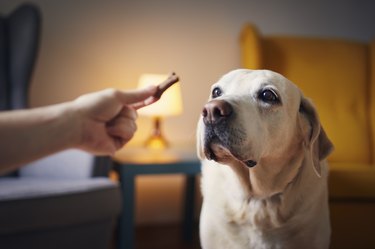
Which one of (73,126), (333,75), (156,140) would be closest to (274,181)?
(73,126)

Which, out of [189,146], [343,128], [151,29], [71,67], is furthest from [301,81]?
[71,67]

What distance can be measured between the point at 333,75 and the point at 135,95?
6.40 ft

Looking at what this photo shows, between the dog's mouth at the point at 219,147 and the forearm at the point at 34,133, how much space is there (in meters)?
0.30

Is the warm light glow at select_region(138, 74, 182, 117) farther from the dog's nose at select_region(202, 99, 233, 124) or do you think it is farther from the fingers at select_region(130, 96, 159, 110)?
the dog's nose at select_region(202, 99, 233, 124)

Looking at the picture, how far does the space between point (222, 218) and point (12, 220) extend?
0.78 meters

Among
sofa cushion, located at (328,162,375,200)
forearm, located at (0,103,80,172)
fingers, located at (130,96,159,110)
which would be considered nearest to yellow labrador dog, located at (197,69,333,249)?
fingers, located at (130,96,159,110)

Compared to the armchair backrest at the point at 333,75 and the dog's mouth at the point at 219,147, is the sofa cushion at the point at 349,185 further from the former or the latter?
the dog's mouth at the point at 219,147

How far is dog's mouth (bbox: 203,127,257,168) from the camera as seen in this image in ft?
3.25

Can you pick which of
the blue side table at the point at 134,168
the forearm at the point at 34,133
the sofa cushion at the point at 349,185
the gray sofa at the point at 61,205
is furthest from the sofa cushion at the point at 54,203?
the sofa cushion at the point at 349,185

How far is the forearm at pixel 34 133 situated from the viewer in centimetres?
78

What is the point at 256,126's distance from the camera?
1.06 metres

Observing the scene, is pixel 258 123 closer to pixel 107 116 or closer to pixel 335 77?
pixel 107 116

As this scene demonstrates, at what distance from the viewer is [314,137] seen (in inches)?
46.5

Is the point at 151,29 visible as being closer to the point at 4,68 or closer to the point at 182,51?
the point at 182,51
